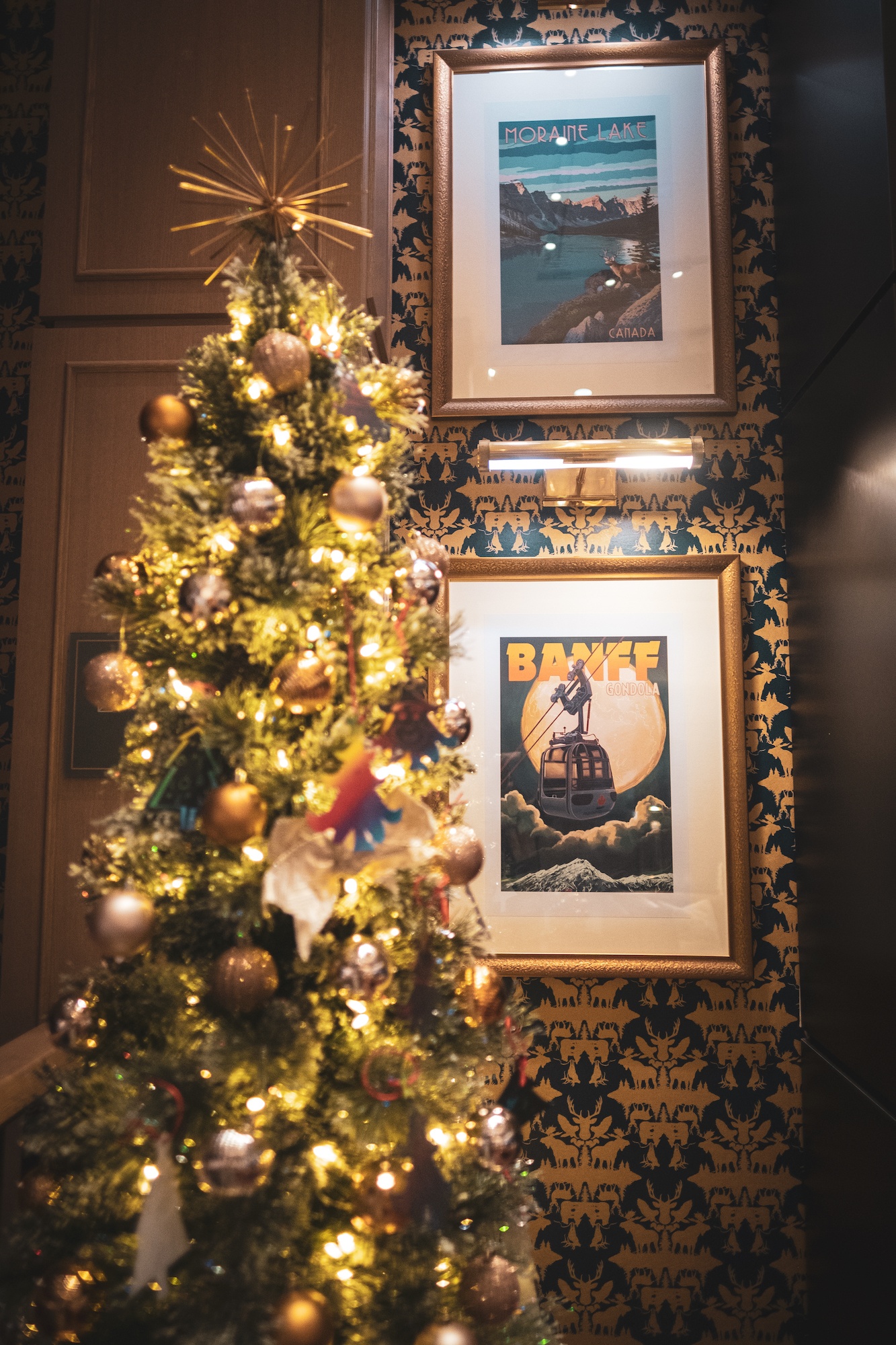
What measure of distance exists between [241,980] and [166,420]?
27.9 inches

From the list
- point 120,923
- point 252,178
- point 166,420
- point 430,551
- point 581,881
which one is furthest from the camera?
point 581,881

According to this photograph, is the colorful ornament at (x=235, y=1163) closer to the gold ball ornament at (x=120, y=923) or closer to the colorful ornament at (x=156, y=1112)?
the colorful ornament at (x=156, y=1112)

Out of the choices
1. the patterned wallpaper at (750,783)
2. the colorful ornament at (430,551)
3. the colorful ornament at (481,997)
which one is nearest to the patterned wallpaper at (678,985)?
the patterned wallpaper at (750,783)

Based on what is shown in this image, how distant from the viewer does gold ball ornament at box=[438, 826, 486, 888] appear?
1.15m

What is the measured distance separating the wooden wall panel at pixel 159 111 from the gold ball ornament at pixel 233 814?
128 centimetres

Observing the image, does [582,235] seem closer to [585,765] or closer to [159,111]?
[159,111]

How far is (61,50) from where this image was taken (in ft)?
6.15

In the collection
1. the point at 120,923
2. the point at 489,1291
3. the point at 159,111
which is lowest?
the point at 489,1291

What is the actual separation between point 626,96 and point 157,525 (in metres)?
1.79

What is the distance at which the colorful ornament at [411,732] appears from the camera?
106 centimetres

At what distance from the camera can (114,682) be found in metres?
1.15

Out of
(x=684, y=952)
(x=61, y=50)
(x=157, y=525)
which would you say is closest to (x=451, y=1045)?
(x=157, y=525)

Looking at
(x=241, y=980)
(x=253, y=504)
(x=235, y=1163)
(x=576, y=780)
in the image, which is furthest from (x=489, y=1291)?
(x=576, y=780)

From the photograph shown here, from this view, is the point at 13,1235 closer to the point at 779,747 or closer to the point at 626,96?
the point at 779,747
